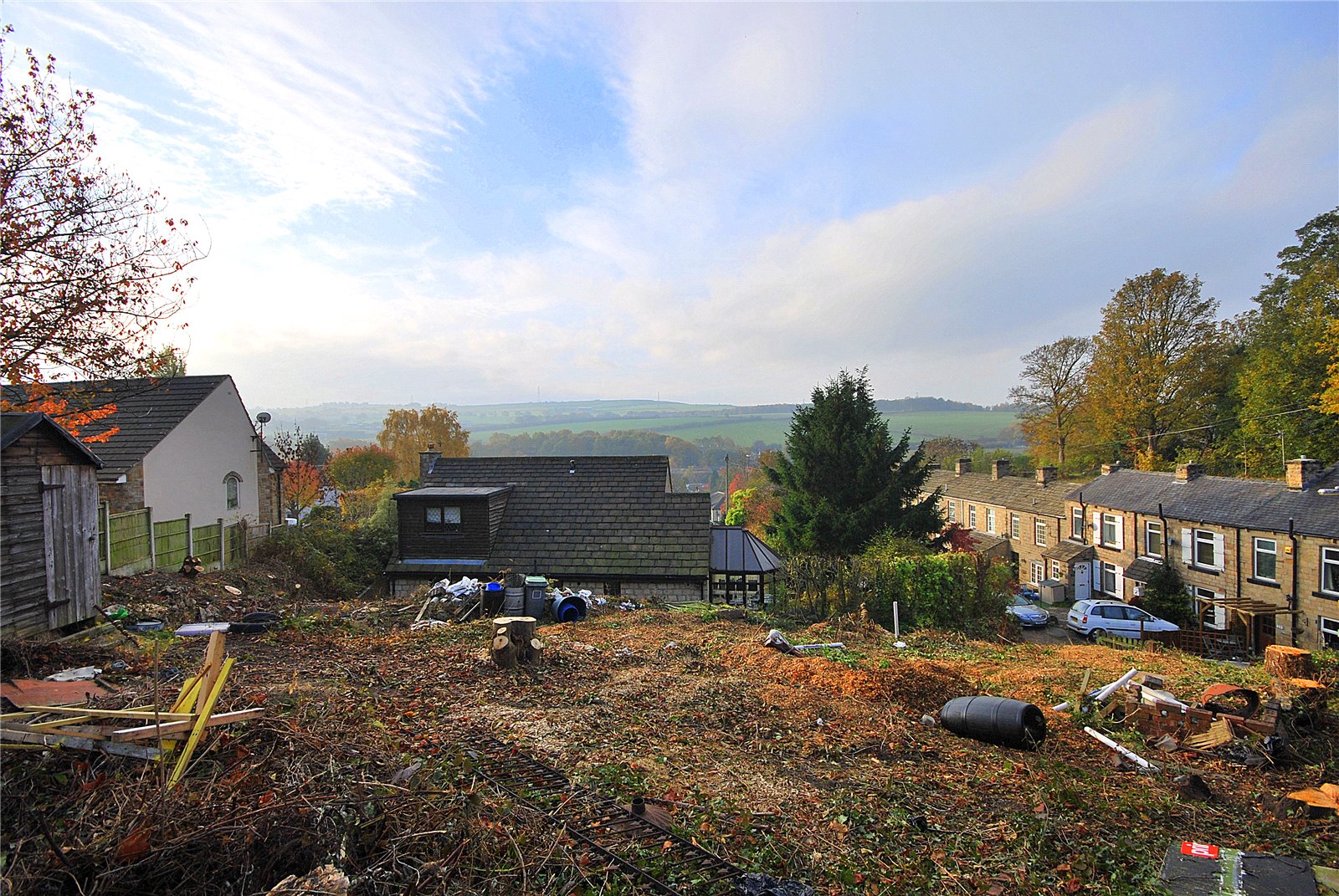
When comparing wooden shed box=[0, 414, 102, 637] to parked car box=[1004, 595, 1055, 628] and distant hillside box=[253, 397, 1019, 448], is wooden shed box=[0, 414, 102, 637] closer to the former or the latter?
parked car box=[1004, 595, 1055, 628]

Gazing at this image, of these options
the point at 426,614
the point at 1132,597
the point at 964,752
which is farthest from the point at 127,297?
the point at 1132,597

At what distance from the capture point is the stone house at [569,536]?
18.6 m

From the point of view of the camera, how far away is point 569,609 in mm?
15039

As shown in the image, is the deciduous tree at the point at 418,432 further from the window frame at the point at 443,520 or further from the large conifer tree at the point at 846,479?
the large conifer tree at the point at 846,479

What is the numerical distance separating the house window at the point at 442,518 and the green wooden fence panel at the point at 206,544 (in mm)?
6076

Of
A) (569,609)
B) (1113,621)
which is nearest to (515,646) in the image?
(569,609)

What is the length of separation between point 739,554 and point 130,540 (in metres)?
15.9

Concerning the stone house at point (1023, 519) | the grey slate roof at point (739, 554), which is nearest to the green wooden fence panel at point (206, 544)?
the grey slate roof at point (739, 554)

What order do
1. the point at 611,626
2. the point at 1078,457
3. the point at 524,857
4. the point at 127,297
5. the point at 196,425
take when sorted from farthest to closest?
1. the point at 1078,457
2. the point at 196,425
3. the point at 611,626
4. the point at 127,297
5. the point at 524,857

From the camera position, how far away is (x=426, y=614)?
14.3 m

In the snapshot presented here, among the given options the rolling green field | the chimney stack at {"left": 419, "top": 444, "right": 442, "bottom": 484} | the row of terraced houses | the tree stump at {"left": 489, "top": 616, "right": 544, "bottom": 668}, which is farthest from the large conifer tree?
the rolling green field

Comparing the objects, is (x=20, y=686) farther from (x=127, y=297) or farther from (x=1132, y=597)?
(x=1132, y=597)

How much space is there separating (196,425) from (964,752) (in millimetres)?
21958

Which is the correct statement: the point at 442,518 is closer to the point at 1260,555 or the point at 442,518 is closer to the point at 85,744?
the point at 85,744
